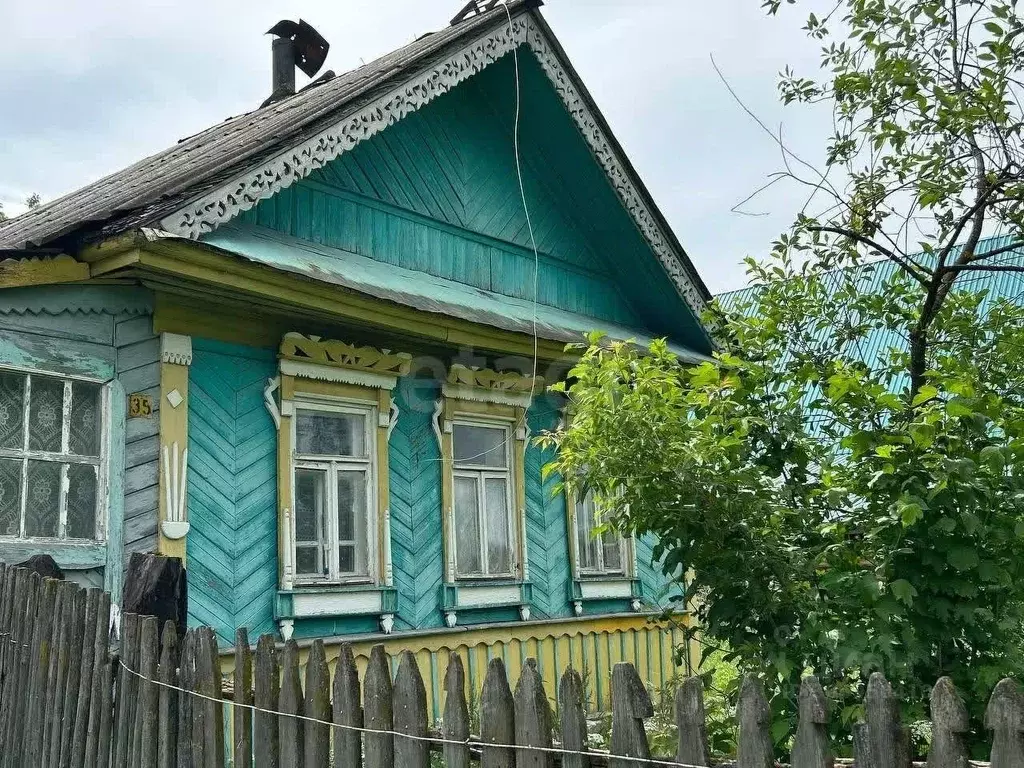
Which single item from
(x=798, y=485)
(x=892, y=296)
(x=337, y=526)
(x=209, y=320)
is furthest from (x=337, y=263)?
(x=798, y=485)

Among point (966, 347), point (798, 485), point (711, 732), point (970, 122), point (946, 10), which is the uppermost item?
point (946, 10)

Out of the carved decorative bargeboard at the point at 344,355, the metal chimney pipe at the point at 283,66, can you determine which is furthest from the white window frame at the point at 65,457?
the metal chimney pipe at the point at 283,66

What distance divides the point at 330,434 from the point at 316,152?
6.02 ft

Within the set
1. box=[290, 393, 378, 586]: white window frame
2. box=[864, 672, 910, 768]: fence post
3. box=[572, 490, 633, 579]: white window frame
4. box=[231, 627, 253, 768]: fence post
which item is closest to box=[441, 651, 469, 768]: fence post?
box=[231, 627, 253, 768]: fence post

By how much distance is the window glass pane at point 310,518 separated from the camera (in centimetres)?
679

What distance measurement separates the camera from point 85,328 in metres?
5.74

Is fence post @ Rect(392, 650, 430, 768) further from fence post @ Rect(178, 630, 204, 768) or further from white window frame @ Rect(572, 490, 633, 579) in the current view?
white window frame @ Rect(572, 490, 633, 579)

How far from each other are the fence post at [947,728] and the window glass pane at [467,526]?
6.21 meters

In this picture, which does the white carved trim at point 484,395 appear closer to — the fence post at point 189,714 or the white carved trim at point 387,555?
the white carved trim at point 387,555

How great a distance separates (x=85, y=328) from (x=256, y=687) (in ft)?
11.0

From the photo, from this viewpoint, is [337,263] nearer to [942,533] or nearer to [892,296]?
[892,296]

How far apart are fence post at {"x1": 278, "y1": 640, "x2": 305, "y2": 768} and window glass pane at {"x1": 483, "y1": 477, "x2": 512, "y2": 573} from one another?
5211mm

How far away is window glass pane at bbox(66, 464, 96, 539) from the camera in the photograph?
564 centimetres

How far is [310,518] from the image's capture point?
22.6 feet
